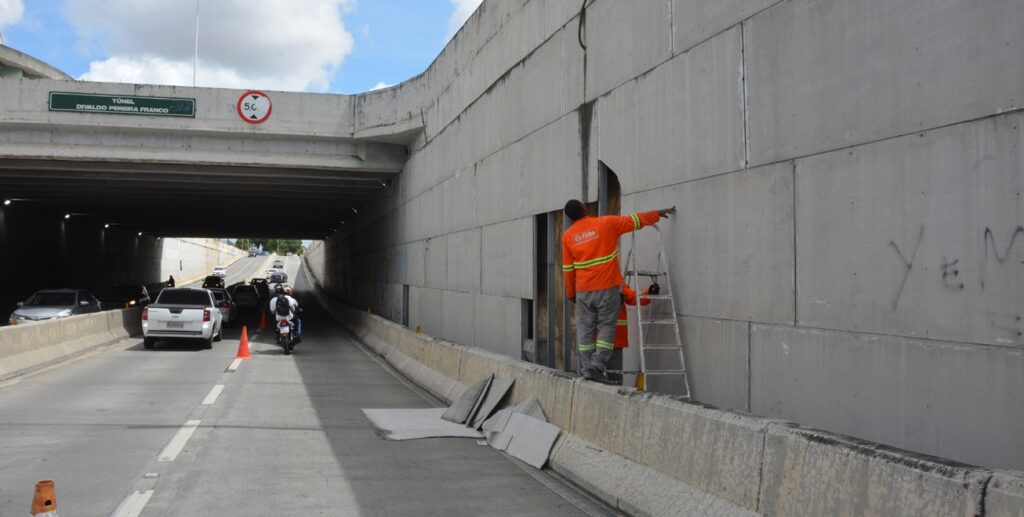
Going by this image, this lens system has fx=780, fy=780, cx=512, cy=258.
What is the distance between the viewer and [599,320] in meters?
7.77

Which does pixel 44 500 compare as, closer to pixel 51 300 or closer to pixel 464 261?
pixel 464 261

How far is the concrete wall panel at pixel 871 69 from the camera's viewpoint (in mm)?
4500

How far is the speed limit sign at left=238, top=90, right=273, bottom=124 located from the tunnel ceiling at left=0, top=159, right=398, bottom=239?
92.9 inches

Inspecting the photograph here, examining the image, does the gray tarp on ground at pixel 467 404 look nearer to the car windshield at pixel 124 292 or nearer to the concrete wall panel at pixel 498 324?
the concrete wall panel at pixel 498 324

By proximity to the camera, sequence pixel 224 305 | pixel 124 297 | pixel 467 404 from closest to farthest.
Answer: pixel 467 404, pixel 224 305, pixel 124 297

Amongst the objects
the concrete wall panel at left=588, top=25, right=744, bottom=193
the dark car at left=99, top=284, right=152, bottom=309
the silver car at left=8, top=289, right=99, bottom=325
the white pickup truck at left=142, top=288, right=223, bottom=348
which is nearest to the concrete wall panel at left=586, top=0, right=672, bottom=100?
the concrete wall panel at left=588, top=25, right=744, bottom=193

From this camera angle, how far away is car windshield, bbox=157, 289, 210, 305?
20812 mm

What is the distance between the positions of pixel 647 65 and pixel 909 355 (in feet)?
14.9

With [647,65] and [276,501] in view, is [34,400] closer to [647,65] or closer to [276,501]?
[276,501]

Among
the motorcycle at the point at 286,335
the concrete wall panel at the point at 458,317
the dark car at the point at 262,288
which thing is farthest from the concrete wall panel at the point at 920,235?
the dark car at the point at 262,288

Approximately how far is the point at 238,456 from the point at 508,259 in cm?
620

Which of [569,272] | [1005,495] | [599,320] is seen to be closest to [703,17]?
[569,272]

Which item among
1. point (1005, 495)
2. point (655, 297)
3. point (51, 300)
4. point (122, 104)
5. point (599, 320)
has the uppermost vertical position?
point (122, 104)

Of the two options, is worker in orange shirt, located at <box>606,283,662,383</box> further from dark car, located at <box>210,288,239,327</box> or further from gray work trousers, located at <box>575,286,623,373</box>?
dark car, located at <box>210,288,239,327</box>
